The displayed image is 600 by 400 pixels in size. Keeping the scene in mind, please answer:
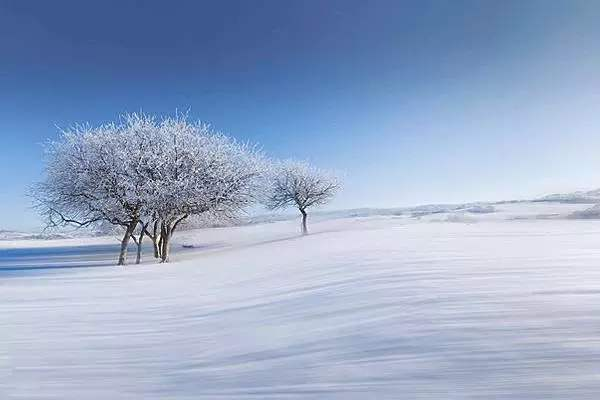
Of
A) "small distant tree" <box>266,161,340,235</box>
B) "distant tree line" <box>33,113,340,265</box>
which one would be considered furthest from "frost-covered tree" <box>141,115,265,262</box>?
"small distant tree" <box>266,161,340,235</box>

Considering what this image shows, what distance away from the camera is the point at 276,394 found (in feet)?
9.69

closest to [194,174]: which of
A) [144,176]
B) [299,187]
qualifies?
[144,176]

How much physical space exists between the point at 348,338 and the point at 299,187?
Answer: 33.5 metres

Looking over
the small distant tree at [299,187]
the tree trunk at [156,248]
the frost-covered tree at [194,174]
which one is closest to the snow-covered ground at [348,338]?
the frost-covered tree at [194,174]

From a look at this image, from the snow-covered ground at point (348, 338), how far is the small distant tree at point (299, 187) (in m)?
30.1

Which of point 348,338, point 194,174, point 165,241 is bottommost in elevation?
A: point 348,338

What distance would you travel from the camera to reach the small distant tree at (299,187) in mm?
37375

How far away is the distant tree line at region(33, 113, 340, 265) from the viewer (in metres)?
20.1

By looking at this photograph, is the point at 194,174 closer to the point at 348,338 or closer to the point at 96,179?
the point at 96,179

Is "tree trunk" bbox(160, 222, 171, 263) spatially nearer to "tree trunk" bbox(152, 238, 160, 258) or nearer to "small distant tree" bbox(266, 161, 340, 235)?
"tree trunk" bbox(152, 238, 160, 258)

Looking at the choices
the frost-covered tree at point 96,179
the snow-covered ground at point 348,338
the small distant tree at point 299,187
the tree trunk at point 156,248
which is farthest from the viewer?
the small distant tree at point 299,187

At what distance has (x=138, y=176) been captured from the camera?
20328 mm

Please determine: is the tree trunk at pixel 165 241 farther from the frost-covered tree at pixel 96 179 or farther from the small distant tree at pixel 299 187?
the small distant tree at pixel 299 187

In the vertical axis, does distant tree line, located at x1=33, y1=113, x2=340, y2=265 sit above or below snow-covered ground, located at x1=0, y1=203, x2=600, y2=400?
above
